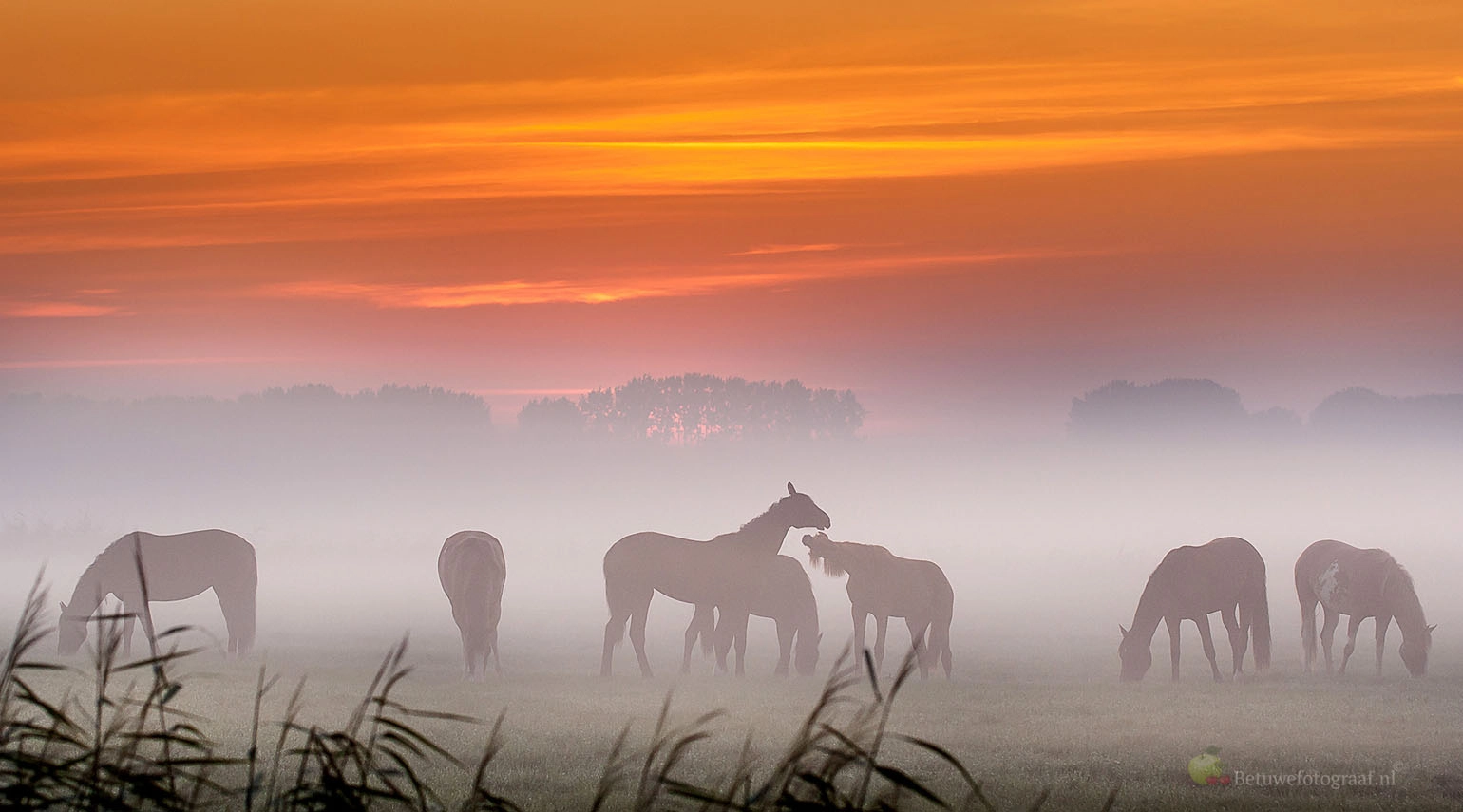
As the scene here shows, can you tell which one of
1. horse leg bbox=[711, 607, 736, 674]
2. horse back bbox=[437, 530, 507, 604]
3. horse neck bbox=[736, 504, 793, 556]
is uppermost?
horse neck bbox=[736, 504, 793, 556]

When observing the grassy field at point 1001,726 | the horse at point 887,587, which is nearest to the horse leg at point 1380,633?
the grassy field at point 1001,726

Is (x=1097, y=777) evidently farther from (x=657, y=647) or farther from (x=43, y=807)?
(x=657, y=647)

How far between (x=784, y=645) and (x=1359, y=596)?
31.5 ft

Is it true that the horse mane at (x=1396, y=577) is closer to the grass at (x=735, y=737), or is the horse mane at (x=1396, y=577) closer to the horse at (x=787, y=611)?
the grass at (x=735, y=737)

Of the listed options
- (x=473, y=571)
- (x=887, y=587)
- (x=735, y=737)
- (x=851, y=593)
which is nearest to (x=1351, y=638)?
(x=887, y=587)

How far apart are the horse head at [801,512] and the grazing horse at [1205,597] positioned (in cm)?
548

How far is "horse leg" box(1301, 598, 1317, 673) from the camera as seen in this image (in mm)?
28734

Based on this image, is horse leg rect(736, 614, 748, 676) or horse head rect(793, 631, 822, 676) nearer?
horse leg rect(736, 614, 748, 676)

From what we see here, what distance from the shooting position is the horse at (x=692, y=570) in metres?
28.2

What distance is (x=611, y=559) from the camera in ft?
95.3

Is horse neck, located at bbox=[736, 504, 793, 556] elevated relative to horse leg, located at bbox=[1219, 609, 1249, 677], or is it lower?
elevated

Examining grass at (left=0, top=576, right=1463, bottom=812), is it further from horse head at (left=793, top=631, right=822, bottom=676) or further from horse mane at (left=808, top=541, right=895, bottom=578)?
horse mane at (left=808, top=541, right=895, bottom=578)

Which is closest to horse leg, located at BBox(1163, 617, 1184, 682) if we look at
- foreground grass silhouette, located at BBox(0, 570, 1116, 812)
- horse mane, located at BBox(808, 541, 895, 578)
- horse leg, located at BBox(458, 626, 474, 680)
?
horse mane, located at BBox(808, 541, 895, 578)

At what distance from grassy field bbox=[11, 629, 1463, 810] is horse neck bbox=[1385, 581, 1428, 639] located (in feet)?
2.61
